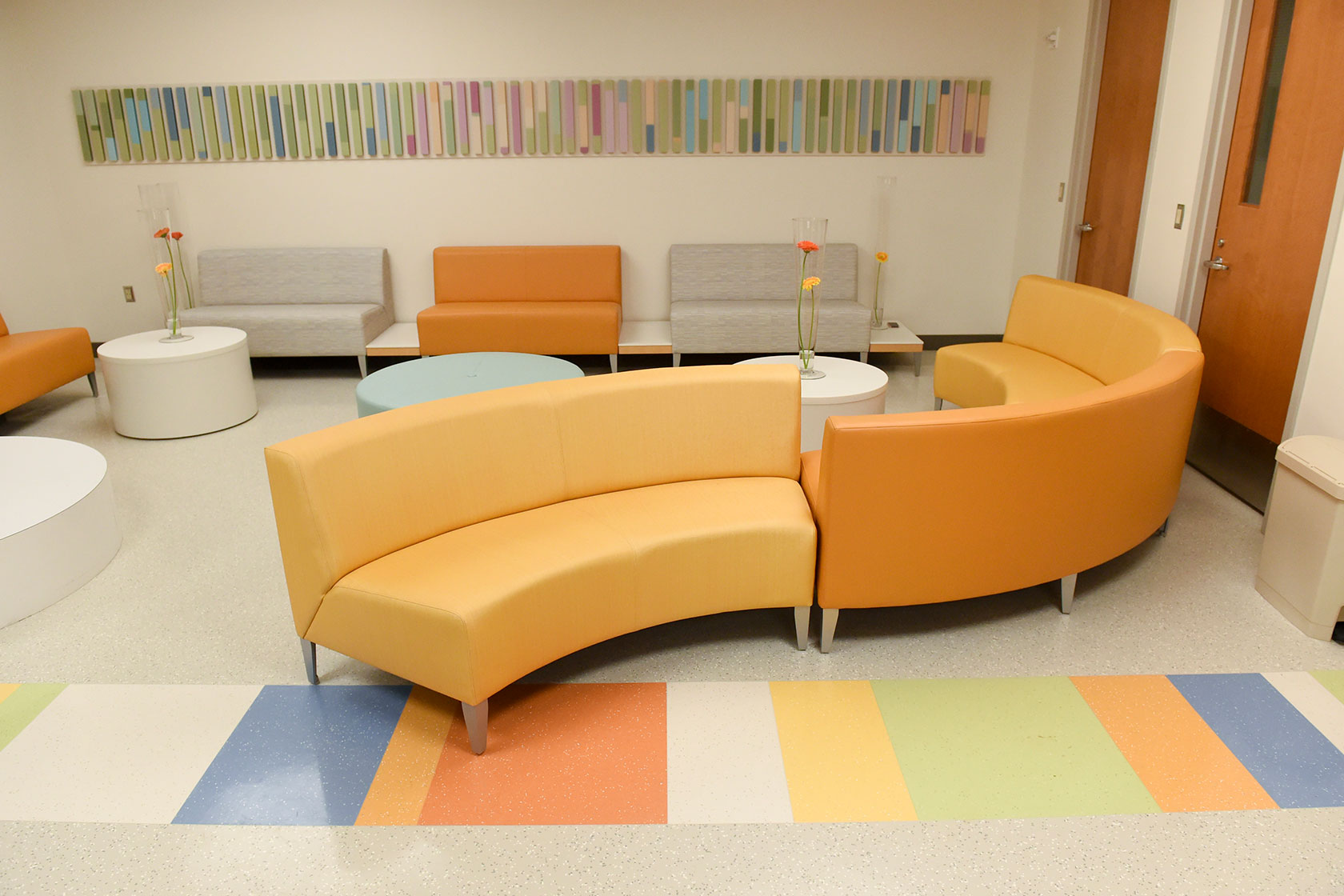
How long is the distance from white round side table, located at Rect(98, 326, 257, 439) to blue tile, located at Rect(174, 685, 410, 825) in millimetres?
2786

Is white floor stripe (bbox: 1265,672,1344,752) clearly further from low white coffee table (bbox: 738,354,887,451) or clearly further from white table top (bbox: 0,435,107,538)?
white table top (bbox: 0,435,107,538)

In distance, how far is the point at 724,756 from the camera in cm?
260

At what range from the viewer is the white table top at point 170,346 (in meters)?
5.00

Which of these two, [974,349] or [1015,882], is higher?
[974,349]

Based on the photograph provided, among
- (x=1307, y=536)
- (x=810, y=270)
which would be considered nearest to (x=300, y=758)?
(x=810, y=270)

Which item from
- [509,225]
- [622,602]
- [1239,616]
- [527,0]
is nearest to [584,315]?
[509,225]

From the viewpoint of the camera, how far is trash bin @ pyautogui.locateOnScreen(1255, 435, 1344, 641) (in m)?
3.00

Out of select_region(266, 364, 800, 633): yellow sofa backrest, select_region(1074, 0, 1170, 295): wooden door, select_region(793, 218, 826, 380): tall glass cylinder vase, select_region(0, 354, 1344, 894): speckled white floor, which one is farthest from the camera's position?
select_region(1074, 0, 1170, 295): wooden door

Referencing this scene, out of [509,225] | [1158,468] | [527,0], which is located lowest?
[1158,468]

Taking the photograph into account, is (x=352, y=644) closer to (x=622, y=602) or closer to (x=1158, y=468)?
(x=622, y=602)

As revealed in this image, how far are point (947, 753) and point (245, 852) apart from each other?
1.85 metres

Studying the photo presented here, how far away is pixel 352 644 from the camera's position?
2.70 metres

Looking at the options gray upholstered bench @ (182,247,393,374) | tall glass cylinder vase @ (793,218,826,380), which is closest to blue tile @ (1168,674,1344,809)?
tall glass cylinder vase @ (793,218,826,380)

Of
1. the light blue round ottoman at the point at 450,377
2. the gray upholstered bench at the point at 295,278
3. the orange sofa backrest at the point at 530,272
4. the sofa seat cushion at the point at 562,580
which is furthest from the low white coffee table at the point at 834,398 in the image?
the gray upholstered bench at the point at 295,278
